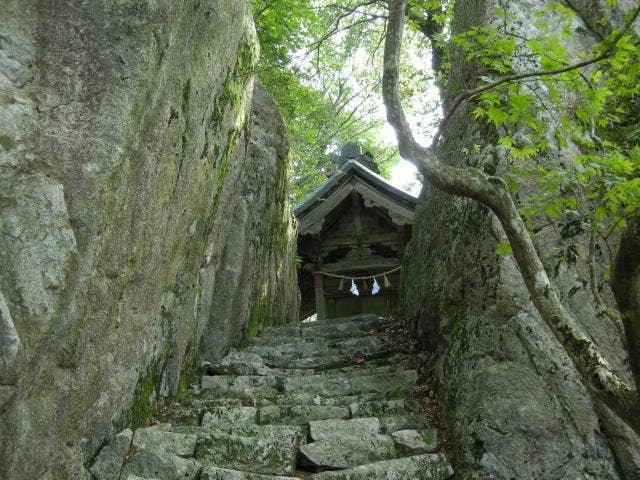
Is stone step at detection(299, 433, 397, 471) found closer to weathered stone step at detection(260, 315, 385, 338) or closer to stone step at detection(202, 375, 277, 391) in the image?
stone step at detection(202, 375, 277, 391)

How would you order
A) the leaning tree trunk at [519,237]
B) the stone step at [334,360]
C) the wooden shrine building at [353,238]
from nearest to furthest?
1. the leaning tree trunk at [519,237]
2. the stone step at [334,360]
3. the wooden shrine building at [353,238]

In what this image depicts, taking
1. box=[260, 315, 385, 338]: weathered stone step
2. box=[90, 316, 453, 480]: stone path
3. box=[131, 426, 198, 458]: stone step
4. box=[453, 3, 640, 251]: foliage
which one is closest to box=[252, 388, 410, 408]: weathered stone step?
box=[90, 316, 453, 480]: stone path

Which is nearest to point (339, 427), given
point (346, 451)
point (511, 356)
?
point (346, 451)

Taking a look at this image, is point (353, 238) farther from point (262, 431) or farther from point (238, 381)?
point (262, 431)

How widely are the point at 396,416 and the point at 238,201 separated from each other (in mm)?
3958

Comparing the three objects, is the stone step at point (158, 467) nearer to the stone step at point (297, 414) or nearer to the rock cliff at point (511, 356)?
the stone step at point (297, 414)

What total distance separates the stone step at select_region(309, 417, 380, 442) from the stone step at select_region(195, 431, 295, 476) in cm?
26

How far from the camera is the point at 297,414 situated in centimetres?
478

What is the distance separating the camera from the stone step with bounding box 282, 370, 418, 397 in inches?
210

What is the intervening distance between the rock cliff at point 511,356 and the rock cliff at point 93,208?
2530mm

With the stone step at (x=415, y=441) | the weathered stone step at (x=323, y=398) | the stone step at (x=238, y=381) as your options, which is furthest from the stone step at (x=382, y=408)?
the stone step at (x=238, y=381)

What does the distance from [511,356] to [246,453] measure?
2151mm

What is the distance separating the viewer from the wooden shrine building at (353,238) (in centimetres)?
1215

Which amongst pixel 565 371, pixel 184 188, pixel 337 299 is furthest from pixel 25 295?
pixel 337 299
